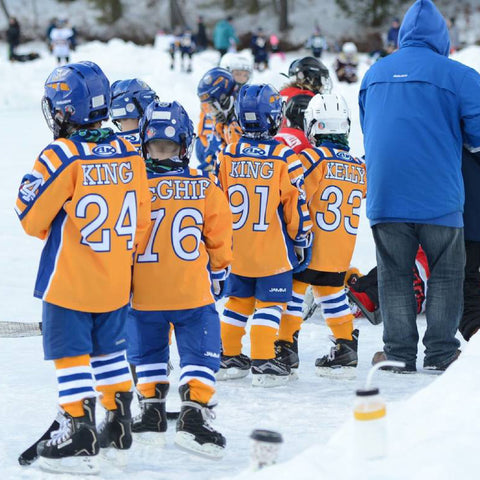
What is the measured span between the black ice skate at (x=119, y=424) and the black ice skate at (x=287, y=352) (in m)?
1.66

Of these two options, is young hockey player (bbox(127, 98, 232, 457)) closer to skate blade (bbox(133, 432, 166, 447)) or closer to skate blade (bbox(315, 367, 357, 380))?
skate blade (bbox(133, 432, 166, 447))

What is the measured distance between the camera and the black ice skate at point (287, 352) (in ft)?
19.8

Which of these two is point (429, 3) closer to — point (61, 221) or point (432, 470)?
point (61, 221)

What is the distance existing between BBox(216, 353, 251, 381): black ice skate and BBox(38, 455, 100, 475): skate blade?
5.68 ft

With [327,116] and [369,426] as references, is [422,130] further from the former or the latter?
[369,426]

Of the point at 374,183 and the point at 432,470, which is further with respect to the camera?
the point at 374,183

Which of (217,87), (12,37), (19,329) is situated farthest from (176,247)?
(12,37)

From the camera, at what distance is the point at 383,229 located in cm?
596

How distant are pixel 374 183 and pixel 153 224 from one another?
170 cm

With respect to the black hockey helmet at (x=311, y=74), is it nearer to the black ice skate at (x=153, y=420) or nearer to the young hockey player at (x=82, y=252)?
the young hockey player at (x=82, y=252)

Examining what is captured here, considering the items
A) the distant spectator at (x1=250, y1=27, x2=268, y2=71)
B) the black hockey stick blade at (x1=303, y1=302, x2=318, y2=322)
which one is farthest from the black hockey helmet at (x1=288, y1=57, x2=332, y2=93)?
the distant spectator at (x1=250, y1=27, x2=268, y2=71)

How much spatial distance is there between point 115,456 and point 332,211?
233 centimetres

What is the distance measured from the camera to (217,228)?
4848 mm

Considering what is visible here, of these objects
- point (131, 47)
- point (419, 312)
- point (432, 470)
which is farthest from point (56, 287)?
point (131, 47)
